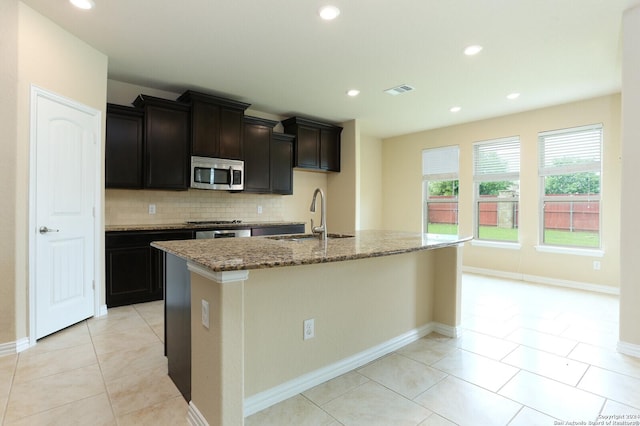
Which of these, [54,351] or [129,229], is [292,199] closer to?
[129,229]

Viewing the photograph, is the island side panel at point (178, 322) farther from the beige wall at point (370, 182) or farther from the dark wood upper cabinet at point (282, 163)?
the beige wall at point (370, 182)

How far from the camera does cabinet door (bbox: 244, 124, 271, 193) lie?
484 cm

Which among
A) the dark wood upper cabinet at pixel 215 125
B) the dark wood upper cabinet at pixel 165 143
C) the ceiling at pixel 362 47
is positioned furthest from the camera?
the dark wood upper cabinet at pixel 215 125

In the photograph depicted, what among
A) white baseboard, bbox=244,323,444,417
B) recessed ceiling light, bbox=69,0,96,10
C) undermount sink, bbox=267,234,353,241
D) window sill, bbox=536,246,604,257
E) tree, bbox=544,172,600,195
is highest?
recessed ceiling light, bbox=69,0,96,10

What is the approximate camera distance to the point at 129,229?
3.61m

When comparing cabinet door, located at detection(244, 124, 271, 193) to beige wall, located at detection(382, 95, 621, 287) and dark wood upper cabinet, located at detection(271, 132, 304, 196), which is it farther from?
beige wall, located at detection(382, 95, 621, 287)

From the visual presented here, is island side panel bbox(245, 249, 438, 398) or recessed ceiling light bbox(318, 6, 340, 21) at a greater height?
recessed ceiling light bbox(318, 6, 340, 21)

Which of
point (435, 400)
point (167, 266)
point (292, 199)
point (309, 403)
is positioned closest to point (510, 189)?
point (292, 199)

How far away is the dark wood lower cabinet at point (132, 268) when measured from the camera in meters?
3.54

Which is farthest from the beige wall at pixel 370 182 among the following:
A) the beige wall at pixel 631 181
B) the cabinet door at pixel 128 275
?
the beige wall at pixel 631 181

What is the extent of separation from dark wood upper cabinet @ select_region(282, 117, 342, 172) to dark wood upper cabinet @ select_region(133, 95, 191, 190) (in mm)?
1808

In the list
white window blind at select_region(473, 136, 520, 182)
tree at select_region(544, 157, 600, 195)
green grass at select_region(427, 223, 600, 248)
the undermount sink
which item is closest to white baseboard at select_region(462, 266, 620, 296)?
green grass at select_region(427, 223, 600, 248)

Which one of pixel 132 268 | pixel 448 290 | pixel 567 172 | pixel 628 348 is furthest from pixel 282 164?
pixel 628 348

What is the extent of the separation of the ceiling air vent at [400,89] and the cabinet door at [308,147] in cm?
165
